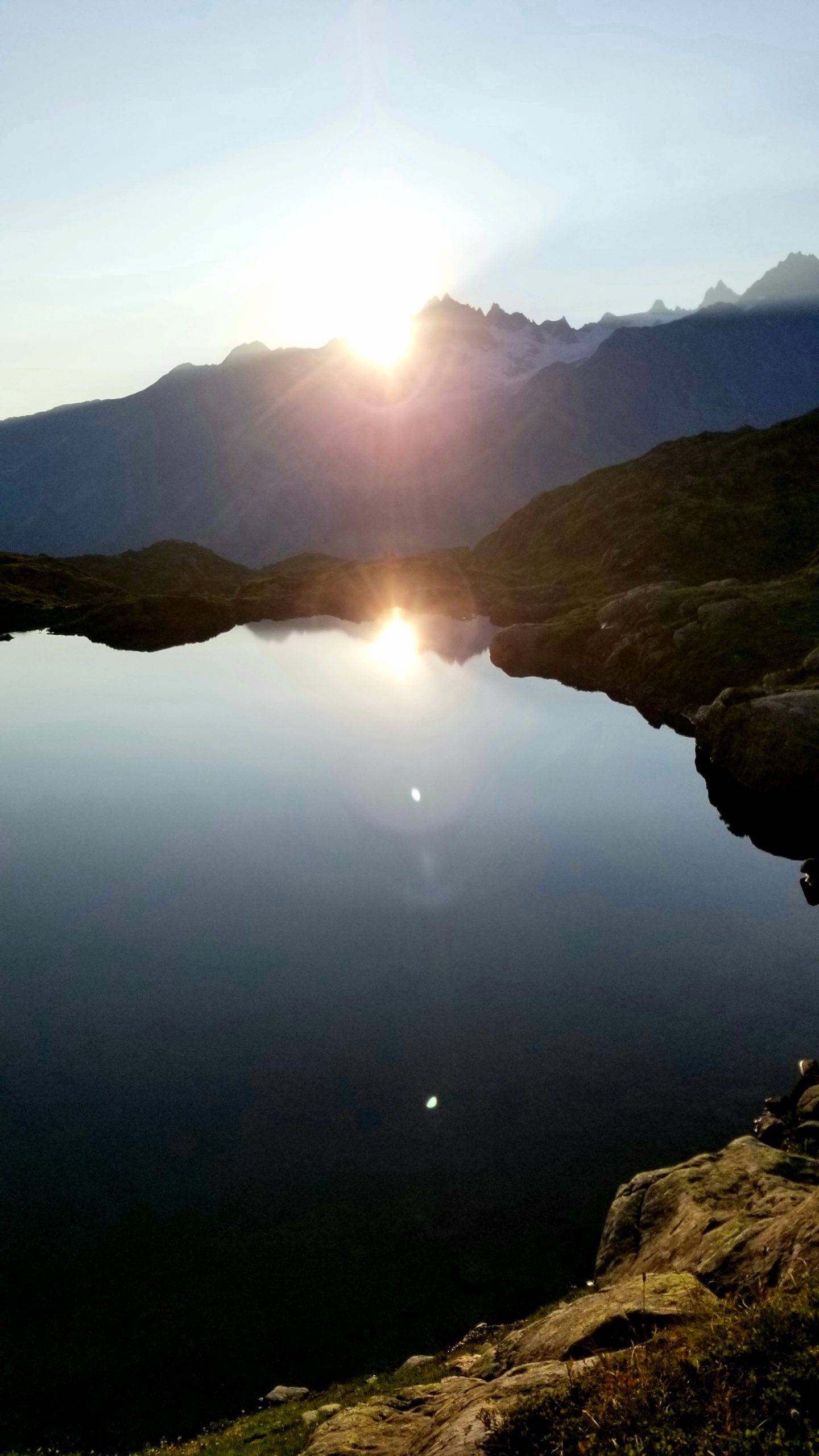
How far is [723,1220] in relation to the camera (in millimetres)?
18047

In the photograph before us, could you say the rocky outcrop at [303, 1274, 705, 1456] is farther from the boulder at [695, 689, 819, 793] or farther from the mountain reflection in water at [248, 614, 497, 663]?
the mountain reflection in water at [248, 614, 497, 663]

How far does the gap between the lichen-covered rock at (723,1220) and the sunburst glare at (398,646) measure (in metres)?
A: 98.2

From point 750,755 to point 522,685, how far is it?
50.1m

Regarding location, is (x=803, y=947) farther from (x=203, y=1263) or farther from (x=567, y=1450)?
(x=567, y=1450)

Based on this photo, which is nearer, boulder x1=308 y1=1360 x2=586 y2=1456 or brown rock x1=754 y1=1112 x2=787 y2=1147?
boulder x1=308 y1=1360 x2=586 y2=1456

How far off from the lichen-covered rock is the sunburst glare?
9820 cm

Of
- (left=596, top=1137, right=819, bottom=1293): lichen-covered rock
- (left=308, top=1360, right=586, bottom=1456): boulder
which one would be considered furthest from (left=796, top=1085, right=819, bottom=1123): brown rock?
(left=308, top=1360, right=586, bottom=1456): boulder

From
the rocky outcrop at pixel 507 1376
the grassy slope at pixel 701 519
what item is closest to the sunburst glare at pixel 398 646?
the grassy slope at pixel 701 519

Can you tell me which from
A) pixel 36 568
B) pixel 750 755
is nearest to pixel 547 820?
pixel 750 755

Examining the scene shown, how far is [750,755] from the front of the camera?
58312 millimetres

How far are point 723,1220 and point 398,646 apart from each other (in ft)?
419

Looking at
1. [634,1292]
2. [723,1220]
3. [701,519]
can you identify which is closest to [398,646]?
[701,519]

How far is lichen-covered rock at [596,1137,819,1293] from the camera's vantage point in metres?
14.3

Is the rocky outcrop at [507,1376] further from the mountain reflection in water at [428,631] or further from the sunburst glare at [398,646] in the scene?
the mountain reflection in water at [428,631]
